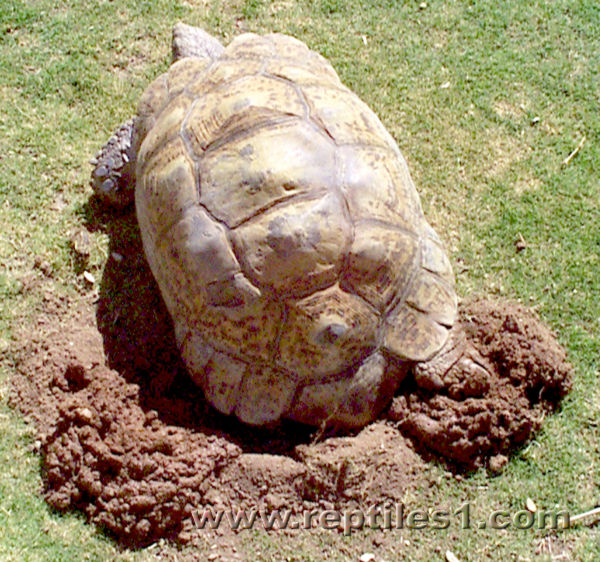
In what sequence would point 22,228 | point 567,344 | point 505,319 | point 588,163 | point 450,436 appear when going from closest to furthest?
1. point 450,436
2. point 505,319
3. point 567,344
4. point 22,228
5. point 588,163

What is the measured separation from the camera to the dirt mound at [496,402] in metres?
3.70

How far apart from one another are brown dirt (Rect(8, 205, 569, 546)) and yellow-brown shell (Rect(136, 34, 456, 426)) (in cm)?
19

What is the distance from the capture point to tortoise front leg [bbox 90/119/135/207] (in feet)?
15.1

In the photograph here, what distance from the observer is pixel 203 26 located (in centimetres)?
565

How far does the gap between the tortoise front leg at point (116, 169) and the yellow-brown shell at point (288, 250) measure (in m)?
0.75

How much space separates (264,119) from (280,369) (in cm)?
127

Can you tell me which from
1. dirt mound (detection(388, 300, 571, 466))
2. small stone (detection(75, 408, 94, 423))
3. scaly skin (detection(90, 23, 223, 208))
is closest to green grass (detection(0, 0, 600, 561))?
dirt mound (detection(388, 300, 571, 466))

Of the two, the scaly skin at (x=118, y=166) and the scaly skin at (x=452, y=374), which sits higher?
the scaly skin at (x=452, y=374)

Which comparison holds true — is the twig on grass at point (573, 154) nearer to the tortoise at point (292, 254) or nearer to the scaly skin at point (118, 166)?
the tortoise at point (292, 254)

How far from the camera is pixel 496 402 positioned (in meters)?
3.71

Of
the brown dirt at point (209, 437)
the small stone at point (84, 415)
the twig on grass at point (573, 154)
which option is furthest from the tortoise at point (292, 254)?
the twig on grass at point (573, 154)

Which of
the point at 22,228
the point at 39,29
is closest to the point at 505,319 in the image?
the point at 22,228

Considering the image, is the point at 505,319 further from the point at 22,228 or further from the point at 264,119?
Answer: the point at 22,228

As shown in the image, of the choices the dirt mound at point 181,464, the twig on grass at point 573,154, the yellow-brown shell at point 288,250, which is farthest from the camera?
the twig on grass at point 573,154
